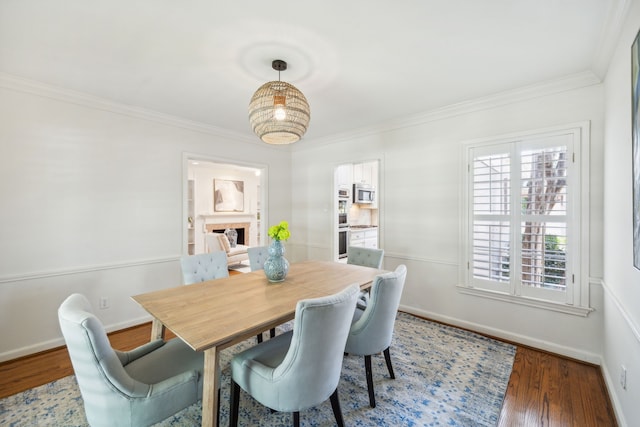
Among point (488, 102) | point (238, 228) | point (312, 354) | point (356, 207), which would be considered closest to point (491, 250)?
point (488, 102)

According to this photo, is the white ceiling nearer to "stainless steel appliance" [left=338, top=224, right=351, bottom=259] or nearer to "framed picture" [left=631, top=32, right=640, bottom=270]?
"framed picture" [left=631, top=32, right=640, bottom=270]

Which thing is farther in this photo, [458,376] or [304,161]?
[304,161]

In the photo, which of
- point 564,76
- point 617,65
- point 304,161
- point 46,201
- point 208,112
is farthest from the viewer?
point 304,161

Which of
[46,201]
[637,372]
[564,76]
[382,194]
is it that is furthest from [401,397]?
[46,201]

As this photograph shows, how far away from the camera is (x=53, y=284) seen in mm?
2639

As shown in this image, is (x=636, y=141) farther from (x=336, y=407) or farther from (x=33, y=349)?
(x=33, y=349)

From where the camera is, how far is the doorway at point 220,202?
6867 millimetres

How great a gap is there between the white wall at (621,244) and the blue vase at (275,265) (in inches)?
84.7

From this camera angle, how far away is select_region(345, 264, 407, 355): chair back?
1.75m

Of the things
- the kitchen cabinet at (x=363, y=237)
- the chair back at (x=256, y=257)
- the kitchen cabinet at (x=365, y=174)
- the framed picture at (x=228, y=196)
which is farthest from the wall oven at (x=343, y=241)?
the framed picture at (x=228, y=196)

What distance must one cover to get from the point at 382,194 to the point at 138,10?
118 inches

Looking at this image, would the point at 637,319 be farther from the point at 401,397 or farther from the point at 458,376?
the point at 401,397

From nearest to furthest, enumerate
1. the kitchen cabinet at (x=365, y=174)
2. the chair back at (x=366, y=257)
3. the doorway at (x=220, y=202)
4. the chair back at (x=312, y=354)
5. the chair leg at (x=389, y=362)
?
1. the chair back at (x=312, y=354)
2. the chair leg at (x=389, y=362)
3. the chair back at (x=366, y=257)
4. the kitchen cabinet at (x=365, y=174)
5. the doorway at (x=220, y=202)

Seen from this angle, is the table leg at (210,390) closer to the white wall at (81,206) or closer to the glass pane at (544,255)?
the white wall at (81,206)
